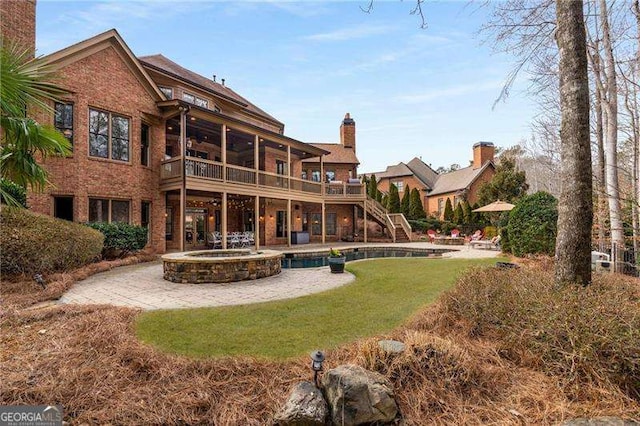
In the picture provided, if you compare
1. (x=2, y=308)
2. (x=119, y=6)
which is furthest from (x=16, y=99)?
(x=119, y=6)

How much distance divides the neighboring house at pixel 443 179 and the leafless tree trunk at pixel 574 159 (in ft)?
91.4

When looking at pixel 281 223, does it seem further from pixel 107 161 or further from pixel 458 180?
pixel 458 180

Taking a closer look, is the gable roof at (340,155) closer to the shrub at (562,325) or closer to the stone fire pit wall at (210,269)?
the stone fire pit wall at (210,269)

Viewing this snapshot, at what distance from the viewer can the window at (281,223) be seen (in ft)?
70.6

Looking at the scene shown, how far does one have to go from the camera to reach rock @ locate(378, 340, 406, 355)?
326cm

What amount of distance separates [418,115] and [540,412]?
17067 millimetres

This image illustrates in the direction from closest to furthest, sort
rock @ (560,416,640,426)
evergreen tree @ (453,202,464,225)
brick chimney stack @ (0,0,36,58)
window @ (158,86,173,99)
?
rock @ (560,416,640,426)
brick chimney stack @ (0,0,36,58)
window @ (158,86,173,99)
evergreen tree @ (453,202,464,225)

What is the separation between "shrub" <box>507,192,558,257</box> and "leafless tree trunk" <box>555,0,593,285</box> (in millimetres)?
7671

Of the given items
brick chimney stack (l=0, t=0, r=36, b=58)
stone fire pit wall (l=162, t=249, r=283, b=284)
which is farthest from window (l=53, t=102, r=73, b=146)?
stone fire pit wall (l=162, t=249, r=283, b=284)

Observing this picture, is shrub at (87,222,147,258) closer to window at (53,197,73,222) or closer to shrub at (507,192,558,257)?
window at (53,197,73,222)

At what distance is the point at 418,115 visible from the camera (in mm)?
17578

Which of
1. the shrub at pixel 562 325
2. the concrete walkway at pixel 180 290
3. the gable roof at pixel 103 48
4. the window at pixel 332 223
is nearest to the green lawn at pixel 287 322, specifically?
the concrete walkway at pixel 180 290

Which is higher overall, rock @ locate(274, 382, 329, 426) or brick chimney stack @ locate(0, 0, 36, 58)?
brick chimney stack @ locate(0, 0, 36, 58)

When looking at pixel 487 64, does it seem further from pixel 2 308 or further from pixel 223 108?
pixel 223 108
